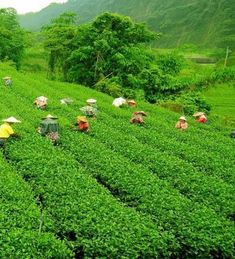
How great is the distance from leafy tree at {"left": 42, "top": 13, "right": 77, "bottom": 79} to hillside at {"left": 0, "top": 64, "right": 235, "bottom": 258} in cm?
2381

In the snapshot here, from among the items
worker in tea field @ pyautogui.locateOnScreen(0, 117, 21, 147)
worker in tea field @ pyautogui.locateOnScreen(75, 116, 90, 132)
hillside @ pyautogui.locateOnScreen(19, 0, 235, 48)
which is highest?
worker in tea field @ pyautogui.locateOnScreen(0, 117, 21, 147)

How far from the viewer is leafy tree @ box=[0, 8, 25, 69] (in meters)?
54.8

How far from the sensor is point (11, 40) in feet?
181

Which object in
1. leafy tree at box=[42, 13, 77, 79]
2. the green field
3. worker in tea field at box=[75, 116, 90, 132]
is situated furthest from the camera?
leafy tree at box=[42, 13, 77, 79]

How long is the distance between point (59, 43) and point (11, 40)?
8.08 meters

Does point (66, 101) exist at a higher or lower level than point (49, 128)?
lower

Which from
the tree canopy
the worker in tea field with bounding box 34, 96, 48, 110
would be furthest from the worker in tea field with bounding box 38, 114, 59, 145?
the tree canopy

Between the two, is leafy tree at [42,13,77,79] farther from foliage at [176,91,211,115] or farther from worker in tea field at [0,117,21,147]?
worker in tea field at [0,117,21,147]

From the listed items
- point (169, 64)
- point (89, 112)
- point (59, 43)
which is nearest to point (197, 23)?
point (169, 64)

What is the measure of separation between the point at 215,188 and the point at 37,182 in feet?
21.9

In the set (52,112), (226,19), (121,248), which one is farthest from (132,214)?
(226,19)

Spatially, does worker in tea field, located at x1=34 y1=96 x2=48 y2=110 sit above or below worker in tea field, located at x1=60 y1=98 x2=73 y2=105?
above

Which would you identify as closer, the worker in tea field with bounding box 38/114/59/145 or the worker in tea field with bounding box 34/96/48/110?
the worker in tea field with bounding box 38/114/59/145

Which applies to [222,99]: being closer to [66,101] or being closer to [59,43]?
[59,43]
